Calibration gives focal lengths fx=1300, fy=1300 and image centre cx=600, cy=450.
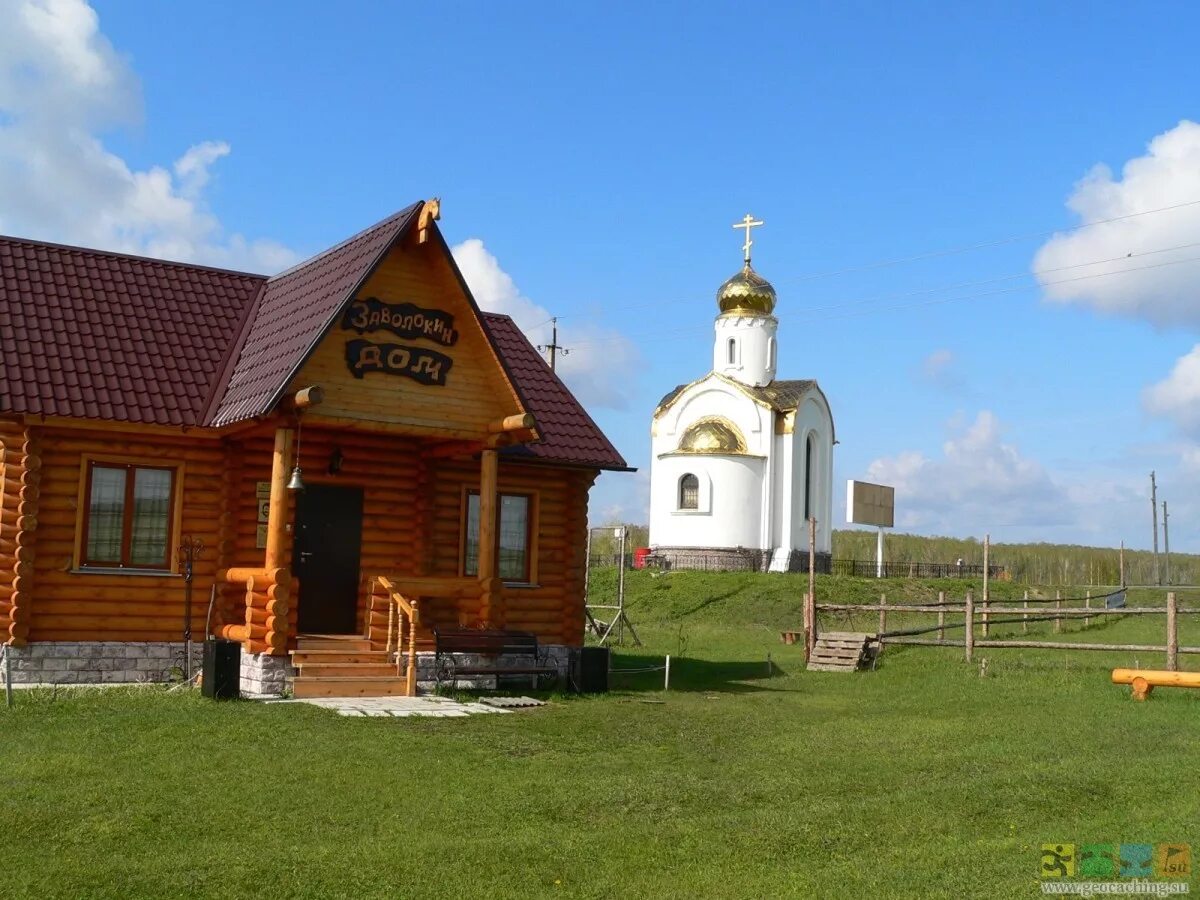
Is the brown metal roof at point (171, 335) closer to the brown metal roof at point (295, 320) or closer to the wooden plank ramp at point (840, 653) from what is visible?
the brown metal roof at point (295, 320)

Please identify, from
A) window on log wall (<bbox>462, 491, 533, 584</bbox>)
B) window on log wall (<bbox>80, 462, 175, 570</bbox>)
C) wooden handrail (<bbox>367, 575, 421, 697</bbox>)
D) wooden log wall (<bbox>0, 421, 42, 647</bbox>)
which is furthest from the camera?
window on log wall (<bbox>462, 491, 533, 584</bbox>)

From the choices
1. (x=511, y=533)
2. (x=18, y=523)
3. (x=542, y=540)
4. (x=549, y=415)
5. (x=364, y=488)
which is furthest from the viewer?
(x=549, y=415)

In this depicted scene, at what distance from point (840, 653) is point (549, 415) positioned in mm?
6871

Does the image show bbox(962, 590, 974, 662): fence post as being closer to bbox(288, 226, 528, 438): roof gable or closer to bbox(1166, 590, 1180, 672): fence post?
bbox(1166, 590, 1180, 672): fence post

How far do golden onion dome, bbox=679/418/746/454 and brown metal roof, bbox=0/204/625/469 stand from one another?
1121 inches

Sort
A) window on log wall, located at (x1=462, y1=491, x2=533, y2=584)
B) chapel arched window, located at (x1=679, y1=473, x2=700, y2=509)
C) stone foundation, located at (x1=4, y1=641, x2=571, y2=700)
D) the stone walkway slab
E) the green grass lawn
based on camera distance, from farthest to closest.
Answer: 1. chapel arched window, located at (x1=679, y1=473, x2=700, y2=509)
2. window on log wall, located at (x1=462, y1=491, x2=533, y2=584)
3. stone foundation, located at (x1=4, y1=641, x2=571, y2=700)
4. the stone walkway slab
5. the green grass lawn


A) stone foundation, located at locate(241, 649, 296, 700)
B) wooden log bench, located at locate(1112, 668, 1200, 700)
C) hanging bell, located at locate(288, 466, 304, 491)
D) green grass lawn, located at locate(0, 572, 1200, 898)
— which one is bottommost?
green grass lawn, located at locate(0, 572, 1200, 898)

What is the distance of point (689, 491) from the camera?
49.0 meters

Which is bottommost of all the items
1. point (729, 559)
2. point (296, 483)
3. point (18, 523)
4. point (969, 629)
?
point (969, 629)

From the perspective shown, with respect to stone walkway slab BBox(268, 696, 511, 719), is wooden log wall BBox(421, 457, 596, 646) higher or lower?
higher

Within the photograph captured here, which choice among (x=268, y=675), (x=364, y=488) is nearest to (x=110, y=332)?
(x=364, y=488)

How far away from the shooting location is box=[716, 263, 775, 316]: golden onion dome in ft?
169

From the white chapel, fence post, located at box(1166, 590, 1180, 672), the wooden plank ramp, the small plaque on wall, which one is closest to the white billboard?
the white chapel

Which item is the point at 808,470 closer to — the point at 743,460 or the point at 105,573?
the point at 743,460
